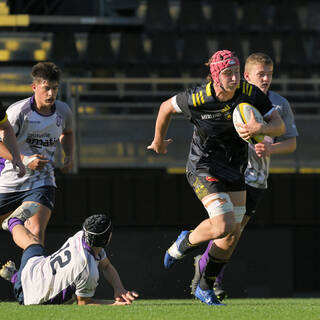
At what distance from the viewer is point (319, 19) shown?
18.8 m

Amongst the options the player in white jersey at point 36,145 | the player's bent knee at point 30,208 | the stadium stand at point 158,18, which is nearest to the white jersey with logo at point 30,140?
the player in white jersey at point 36,145

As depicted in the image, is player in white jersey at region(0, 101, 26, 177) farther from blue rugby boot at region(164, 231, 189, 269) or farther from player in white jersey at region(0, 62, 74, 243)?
blue rugby boot at region(164, 231, 189, 269)

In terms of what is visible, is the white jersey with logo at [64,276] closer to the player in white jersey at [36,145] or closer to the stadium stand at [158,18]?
the player in white jersey at [36,145]

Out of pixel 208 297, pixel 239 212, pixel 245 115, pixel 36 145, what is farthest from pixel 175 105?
pixel 208 297

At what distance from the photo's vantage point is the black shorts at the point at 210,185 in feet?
19.4

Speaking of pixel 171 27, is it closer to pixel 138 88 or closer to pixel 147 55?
pixel 147 55

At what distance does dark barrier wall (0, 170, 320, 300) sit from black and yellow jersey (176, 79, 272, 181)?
2781 millimetres

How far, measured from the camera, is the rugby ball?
18.2 ft

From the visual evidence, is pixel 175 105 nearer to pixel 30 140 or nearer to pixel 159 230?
pixel 30 140

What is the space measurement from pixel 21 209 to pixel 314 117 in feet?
15.1

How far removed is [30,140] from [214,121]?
1.65 m

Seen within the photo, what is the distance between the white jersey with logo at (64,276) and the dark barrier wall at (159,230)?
327 centimetres

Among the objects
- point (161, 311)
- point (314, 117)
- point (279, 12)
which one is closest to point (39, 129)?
point (161, 311)

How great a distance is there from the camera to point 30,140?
21.7 ft
